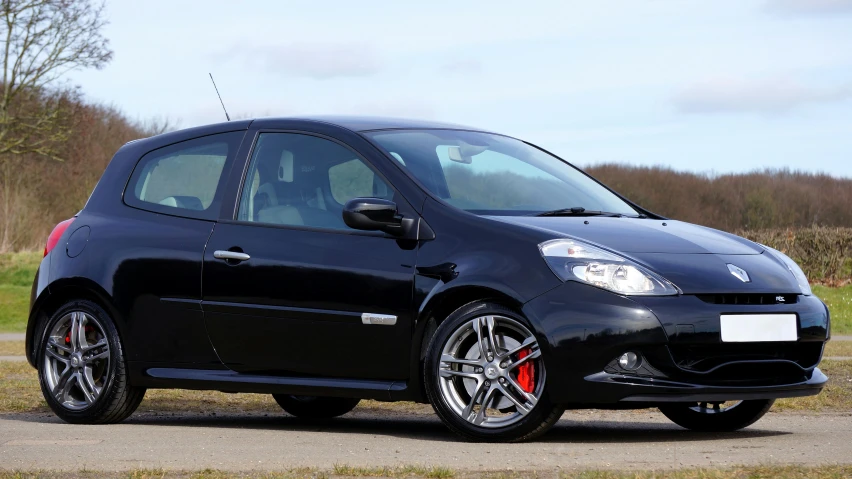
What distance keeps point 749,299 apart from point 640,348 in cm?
62

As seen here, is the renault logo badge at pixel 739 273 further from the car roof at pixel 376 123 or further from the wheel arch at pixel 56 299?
the wheel arch at pixel 56 299

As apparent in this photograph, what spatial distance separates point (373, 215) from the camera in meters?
6.41

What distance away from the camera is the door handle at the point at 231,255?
276 inches

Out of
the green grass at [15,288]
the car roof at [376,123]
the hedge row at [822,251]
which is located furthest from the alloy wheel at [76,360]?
the hedge row at [822,251]

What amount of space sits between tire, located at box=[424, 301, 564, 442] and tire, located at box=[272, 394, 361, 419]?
84.2 inches

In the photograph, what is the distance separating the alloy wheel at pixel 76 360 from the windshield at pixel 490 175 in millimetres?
2198

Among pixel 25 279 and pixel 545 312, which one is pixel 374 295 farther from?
pixel 25 279

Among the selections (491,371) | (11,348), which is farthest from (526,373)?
(11,348)

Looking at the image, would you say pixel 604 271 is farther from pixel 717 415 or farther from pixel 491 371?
pixel 717 415

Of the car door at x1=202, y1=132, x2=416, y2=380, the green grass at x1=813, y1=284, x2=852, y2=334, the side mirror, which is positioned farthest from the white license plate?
the green grass at x1=813, y1=284, x2=852, y2=334

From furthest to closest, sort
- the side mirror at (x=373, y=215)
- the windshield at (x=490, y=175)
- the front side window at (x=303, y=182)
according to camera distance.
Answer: the front side window at (x=303, y=182) < the windshield at (x=490, y=175) < the side mirror at (x=373, y=215)

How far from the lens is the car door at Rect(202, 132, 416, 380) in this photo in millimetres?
6508

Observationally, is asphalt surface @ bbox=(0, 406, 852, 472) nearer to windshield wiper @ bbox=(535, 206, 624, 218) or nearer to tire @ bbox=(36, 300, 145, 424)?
tire @ bbox=(36, 300, 145, 424)

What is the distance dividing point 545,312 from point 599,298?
0.86ft
